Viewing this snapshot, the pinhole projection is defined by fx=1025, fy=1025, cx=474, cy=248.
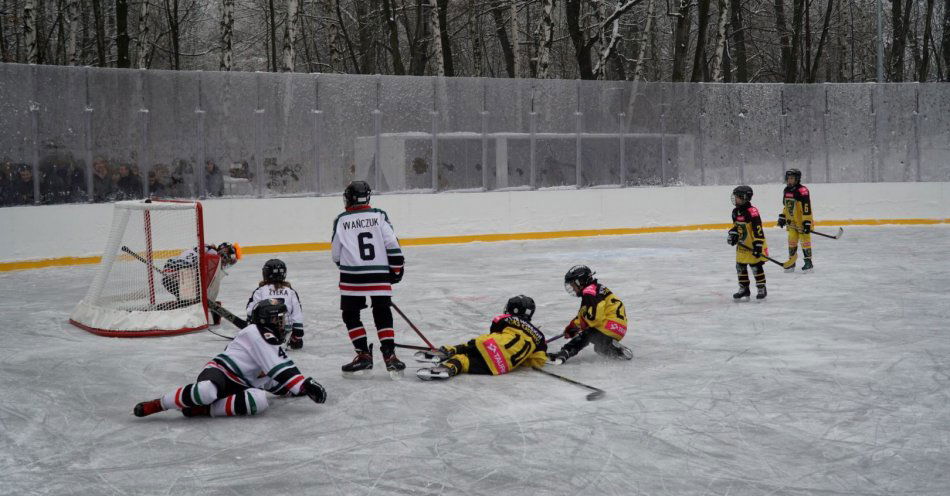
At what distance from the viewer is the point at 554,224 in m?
16.2

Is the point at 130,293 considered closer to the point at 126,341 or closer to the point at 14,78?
the point at 126,341

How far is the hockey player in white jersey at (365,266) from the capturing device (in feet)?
19.4

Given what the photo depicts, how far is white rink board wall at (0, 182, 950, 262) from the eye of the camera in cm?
1237

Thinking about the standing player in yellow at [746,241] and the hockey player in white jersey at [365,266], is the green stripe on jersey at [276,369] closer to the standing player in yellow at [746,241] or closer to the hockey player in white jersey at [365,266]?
the hockey player in white jersey at [365,266]

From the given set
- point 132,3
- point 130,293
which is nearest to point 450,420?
point 130,293

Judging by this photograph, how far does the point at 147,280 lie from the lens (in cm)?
806

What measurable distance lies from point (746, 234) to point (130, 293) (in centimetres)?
523

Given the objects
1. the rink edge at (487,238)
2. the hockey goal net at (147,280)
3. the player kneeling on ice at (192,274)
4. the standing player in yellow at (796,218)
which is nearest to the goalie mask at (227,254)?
the player kneeling on ice at (192,274)

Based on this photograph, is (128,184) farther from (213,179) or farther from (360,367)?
(360,367)

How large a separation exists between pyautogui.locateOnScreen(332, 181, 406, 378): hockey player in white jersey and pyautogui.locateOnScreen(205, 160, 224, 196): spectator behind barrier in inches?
334

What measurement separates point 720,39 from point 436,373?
18316 mm

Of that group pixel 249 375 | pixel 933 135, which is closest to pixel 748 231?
pixel 249 375

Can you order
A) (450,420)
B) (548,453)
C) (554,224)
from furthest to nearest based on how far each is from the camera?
(554,224) → (450,420) → (548,453)

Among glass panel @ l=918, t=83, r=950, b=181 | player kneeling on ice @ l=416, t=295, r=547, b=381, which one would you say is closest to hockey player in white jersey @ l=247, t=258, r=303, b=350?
player kneeling on ice @ l=416, t=295, r=547, b=381
